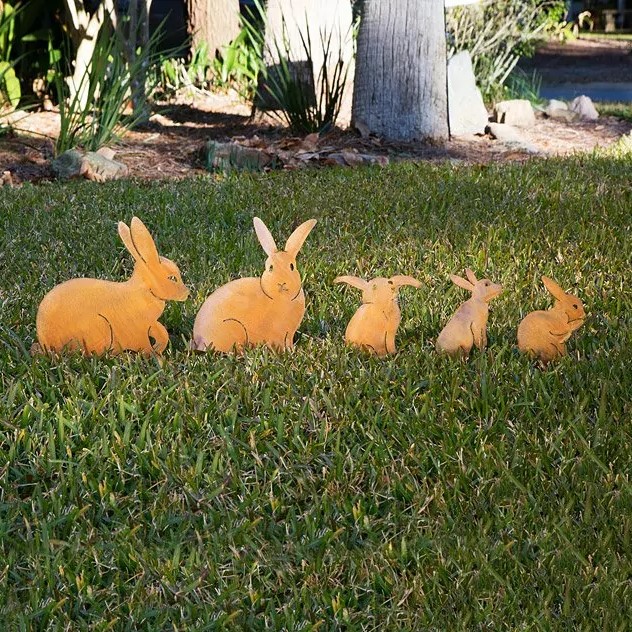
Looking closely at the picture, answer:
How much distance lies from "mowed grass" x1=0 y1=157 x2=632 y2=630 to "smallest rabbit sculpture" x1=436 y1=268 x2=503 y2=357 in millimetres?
66

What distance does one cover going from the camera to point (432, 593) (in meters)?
2.08

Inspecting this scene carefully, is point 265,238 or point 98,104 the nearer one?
point 265,238

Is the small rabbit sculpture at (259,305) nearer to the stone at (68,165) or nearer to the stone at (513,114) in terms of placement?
the stone at (68,165)

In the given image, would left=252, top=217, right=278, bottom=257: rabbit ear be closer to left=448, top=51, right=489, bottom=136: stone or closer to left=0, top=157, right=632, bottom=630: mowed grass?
left=0, top=157, right=632, bottom=630: mowed grass

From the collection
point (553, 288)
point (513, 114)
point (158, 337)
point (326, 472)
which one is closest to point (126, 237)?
point (158, 337)

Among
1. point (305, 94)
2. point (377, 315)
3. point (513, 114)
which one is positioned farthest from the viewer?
point (513, 114)

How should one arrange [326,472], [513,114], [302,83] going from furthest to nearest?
[513,114] → [302,83] → [326,472]

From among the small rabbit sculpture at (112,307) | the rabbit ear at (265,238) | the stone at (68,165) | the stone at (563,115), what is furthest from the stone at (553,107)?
the small rabbit sculpture at (112,307)

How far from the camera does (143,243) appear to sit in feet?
9.84

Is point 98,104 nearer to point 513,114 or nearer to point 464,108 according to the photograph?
point 464,108

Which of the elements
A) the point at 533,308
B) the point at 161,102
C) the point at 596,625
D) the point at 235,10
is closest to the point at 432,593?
the point at 596,625

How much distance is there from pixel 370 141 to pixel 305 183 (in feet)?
6.05

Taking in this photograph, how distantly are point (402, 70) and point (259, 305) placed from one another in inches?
189

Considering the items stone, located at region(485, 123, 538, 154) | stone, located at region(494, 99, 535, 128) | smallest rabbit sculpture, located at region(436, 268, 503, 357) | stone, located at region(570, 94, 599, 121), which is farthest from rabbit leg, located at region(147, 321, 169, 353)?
stone, located at region(570, 94, 599, 121)
